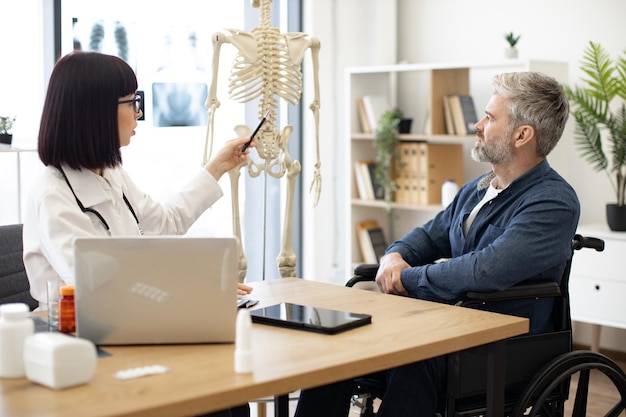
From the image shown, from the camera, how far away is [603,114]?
4184mm

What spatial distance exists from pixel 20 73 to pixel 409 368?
2476 mm

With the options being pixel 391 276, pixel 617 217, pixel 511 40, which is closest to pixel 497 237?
pixel 391 276

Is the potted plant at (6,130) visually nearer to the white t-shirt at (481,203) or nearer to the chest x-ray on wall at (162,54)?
the chest x-ray on wall at (162,54)

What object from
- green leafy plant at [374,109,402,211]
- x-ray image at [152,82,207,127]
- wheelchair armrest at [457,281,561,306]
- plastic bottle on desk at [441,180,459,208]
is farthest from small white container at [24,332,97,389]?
green leafy plant at [374,109,402,211]

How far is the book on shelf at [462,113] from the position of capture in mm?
4645

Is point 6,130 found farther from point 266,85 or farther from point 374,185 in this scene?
point 374,185

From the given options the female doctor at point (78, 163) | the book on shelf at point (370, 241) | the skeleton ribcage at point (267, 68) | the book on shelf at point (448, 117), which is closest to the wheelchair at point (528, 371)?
the female doctor at point (78, 163)

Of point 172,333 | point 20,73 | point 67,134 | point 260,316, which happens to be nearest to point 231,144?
point 67,134

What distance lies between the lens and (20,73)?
12.6 feet

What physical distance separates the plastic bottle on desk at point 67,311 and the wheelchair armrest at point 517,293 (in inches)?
38.6

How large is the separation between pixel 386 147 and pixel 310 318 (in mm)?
3011

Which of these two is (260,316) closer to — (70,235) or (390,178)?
(70,235)

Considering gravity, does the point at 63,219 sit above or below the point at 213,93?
below

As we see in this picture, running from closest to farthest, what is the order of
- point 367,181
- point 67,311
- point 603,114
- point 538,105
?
point 67,311 < point 538,105 < point 603,114 < point 367,181
